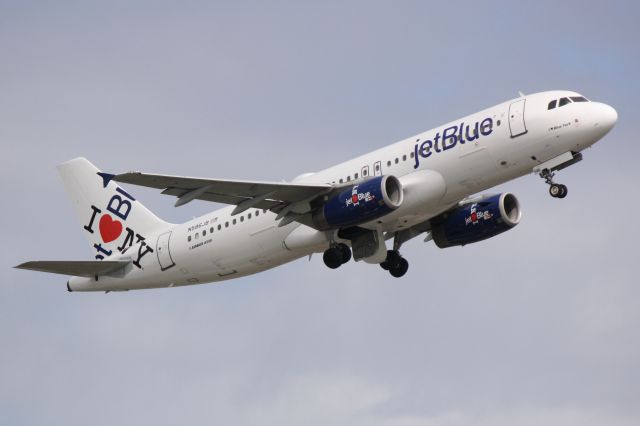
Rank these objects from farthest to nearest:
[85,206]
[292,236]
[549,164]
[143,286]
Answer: [85,206]
[143,286]
[292,236]
[549,164]

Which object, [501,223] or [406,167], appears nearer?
[406,167]

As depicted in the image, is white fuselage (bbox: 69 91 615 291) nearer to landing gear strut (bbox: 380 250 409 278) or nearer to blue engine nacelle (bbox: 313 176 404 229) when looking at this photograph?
blue engine nacelle (bbox: 313 176 404 229)

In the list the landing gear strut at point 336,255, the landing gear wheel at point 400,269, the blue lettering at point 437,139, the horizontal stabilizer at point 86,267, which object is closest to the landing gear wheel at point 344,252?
the landing gear strut at point 336,255

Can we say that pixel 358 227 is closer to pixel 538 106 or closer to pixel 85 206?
pixel 538 106

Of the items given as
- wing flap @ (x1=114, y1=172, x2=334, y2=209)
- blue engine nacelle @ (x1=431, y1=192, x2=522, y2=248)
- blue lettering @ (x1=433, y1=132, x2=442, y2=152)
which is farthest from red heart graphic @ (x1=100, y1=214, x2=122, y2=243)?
blue lettering @ (x1=433, y1=132, x2=442, y2=152)

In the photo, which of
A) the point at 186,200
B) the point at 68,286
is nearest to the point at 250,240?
the point at 186,200

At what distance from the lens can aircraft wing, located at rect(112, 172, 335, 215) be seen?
46.7 m

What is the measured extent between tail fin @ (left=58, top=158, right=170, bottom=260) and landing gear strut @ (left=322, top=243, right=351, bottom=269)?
8841mm

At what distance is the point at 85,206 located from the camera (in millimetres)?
Result: 60062

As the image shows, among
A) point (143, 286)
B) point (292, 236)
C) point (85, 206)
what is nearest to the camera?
point (292, 236)

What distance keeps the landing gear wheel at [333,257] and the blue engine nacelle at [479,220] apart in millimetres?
5164

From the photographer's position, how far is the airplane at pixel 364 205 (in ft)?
155

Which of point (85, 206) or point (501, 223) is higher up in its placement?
point (85, 206)

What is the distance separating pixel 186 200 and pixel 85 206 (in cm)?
1387
